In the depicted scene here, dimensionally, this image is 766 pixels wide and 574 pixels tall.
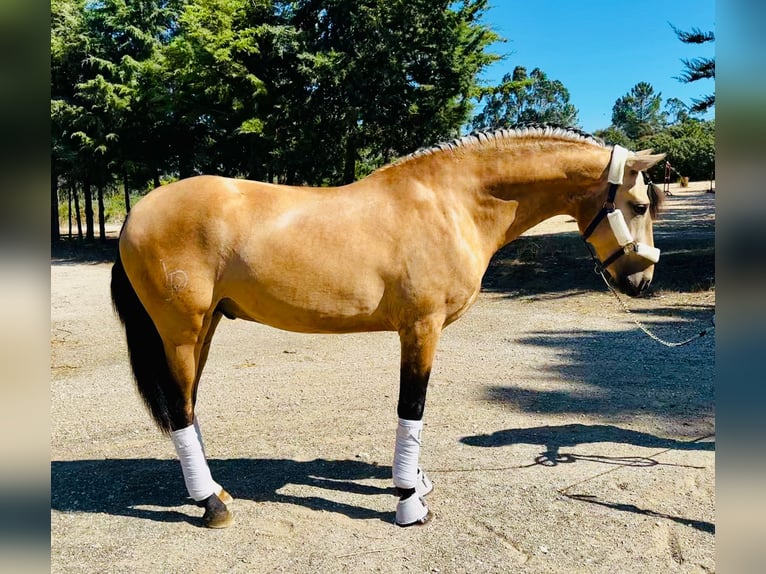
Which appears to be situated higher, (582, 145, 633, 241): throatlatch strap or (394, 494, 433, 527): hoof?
(582, 145, 633, 241): throatlatch strap

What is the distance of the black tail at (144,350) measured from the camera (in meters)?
3.45

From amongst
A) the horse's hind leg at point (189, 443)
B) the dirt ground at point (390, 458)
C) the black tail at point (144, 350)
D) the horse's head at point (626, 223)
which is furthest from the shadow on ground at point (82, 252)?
the horse's head at point (626, 223)

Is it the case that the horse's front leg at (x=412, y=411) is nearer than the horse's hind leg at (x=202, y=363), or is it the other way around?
the horse's front leg at (x=412, y=411)

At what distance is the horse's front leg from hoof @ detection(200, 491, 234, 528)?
1.04 meters

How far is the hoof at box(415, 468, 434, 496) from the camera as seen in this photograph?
135 inches

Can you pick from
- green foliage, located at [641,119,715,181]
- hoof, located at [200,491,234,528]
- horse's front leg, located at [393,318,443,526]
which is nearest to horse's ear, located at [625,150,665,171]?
horse's front leg, located at [393,318,443,526]

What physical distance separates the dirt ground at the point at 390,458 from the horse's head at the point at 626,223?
1452 mm

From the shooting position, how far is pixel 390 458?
13.6ft

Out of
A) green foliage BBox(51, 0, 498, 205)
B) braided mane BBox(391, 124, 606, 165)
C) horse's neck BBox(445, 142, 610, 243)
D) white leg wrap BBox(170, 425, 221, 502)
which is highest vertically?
green foliage BBox(51, 0, 498, 205)

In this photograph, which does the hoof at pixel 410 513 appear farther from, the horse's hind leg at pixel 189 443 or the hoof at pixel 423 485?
the horse's hind leg at pixel 189 443

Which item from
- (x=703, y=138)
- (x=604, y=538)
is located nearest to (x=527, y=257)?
(x=604, y=538)

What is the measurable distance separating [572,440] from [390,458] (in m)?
1.52

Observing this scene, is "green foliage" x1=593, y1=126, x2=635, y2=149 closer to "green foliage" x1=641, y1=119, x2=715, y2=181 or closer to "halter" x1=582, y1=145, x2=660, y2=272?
"green foliage" x1=641, y1=119, x2=715, y2=181

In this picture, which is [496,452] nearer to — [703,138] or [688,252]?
[688,252]
